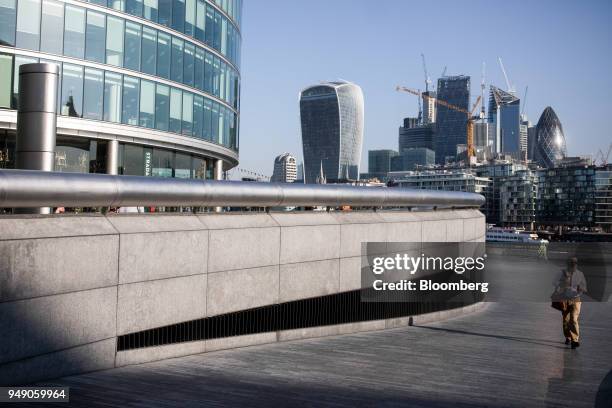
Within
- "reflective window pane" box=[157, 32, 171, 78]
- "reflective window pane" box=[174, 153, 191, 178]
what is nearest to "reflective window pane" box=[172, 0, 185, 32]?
"reflective window pane" box=[157, 32, 171, 78]

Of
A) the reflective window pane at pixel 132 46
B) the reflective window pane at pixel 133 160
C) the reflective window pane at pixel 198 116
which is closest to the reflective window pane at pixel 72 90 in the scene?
the reflective window pane at pixel 132 46

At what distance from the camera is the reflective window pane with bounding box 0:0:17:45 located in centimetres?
2559

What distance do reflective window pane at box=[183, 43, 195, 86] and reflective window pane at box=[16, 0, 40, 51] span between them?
8.48 m

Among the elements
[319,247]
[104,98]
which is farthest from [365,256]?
[104,98]

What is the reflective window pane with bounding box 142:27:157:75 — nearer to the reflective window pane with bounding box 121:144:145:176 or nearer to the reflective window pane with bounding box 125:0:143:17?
the reflective window pane with bounding box 125:0:143:17

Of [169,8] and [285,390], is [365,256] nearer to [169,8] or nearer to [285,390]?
[285,390]

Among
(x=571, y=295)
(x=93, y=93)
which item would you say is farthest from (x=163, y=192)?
(x=93, y=93)

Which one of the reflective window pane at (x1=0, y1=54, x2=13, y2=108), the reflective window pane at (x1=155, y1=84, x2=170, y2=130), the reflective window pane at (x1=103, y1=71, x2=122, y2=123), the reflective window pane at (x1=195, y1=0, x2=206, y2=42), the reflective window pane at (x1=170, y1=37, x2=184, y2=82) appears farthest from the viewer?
the reflective window pane at (x1=195, y1=0, x2=206, y2=42)

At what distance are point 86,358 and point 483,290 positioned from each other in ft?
48.0

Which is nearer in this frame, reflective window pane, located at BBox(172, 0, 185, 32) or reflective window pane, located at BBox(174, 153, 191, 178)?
reflective window pane, located at BBox(172, 0, 185, 32)

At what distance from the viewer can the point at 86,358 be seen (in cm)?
841

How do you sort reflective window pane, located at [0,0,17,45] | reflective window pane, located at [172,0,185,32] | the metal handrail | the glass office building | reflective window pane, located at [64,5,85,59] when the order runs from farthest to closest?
reflective window pane, located at [172,0,185,32]
reflective window pane, located at [64,5,85,59]
the glass office building
reflective window pane, located at [0,0,17,45]
the metal handrail

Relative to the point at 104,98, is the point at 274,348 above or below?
below

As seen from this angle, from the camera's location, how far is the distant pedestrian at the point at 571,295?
12.8m
